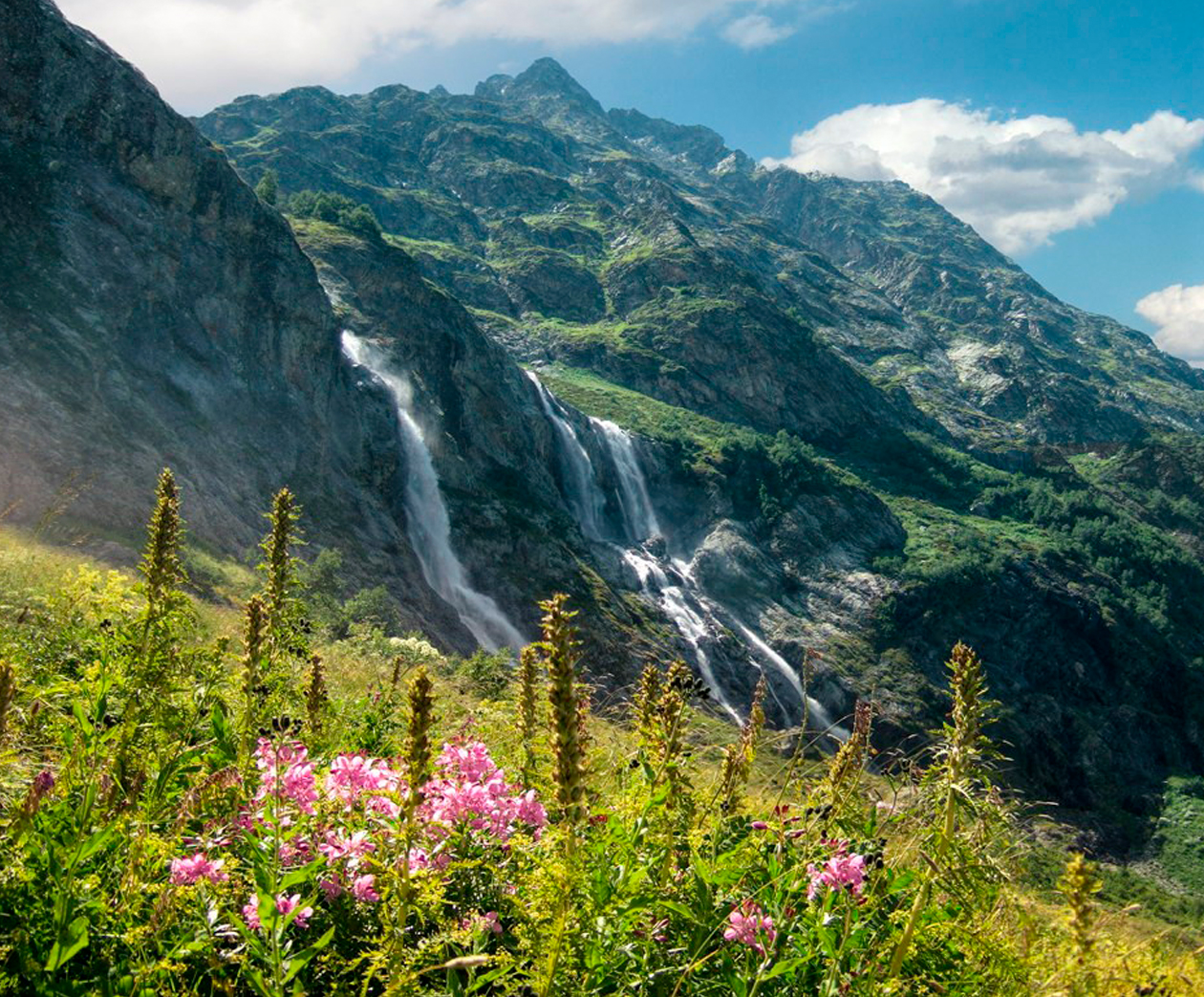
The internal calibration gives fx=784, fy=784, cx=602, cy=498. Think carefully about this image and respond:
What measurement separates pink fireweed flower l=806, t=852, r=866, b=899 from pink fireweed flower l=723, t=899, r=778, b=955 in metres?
0.31

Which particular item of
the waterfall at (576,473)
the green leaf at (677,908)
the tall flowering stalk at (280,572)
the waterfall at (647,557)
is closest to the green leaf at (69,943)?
the tall flowering stalk at (280,572)

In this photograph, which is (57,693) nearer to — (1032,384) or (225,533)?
(225,533)

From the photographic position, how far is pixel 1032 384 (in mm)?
185000

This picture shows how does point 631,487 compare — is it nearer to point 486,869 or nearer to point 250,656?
point 250,656

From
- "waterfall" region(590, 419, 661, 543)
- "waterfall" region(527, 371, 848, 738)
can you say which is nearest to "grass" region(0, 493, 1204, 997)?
"waterfall" region(527, 371, 848, 738)

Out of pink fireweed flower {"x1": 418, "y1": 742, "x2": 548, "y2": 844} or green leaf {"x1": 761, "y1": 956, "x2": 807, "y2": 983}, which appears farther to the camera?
pink fireweed flower {"x1": 418, "y1": 742, "x2": 548, "y2": 844}

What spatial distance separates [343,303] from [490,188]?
135927 mm

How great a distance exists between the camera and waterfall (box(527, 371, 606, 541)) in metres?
74.4

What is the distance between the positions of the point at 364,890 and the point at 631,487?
78.1 meters

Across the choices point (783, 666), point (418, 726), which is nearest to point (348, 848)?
point (418, 726)

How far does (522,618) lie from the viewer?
177 feet

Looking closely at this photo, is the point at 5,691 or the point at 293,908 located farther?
the point at 293,908

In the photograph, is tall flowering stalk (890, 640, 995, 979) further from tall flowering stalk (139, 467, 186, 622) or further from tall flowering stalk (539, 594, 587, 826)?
tall flowering stalk (139, 467, 186, 622)

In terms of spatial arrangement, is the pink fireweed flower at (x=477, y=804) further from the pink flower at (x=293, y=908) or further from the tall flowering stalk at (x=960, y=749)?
the tall flowering stalk at (x=960, y=749)
